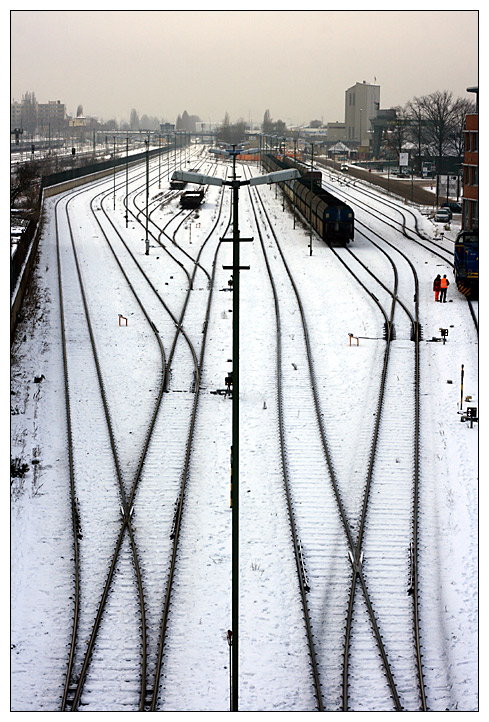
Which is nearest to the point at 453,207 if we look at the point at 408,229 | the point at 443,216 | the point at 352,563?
the point at 443,216

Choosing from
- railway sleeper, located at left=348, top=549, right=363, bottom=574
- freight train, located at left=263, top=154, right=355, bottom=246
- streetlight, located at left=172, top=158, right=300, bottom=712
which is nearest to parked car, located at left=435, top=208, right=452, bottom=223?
freight train, located at left=263, top=154, right=355, bottom=246

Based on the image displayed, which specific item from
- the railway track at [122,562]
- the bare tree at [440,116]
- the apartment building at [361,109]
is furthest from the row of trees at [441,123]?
the railway track at [122,562]

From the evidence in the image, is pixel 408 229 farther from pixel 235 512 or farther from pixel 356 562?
pixel 235 512

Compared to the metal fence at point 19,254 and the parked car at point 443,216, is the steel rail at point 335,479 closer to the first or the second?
the metal fence at point 19,254

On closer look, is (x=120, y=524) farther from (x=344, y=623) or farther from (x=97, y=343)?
(x=97, y=343)

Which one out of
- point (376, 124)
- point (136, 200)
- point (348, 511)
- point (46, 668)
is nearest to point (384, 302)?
point (348, 511)

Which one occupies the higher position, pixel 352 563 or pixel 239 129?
pixel 239 129
